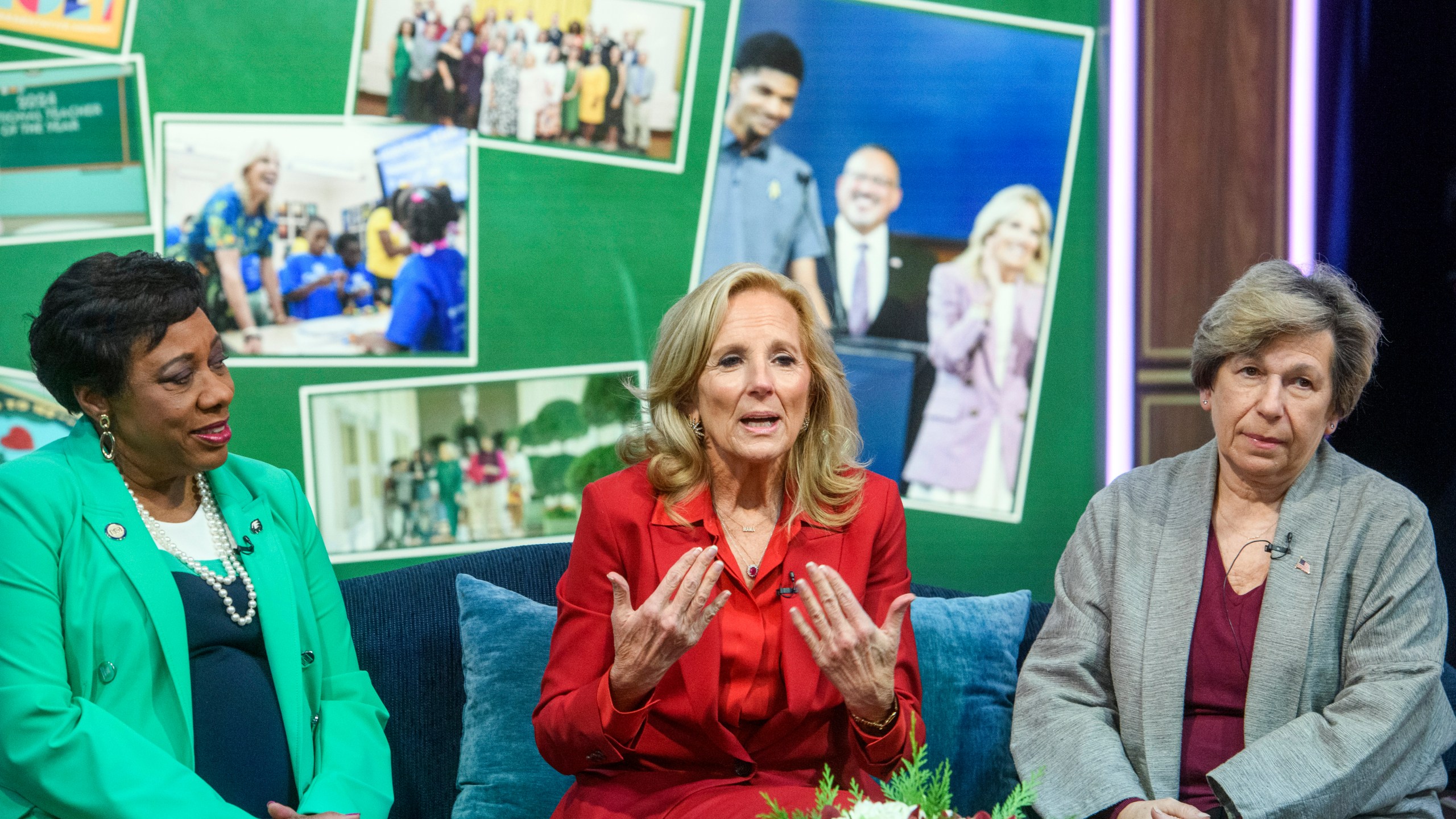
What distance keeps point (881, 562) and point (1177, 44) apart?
1890mm

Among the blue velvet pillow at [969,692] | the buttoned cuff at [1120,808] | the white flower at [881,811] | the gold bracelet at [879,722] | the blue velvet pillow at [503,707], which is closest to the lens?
the white flower at [881,811]

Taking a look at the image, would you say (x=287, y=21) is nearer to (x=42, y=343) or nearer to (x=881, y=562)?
(x=42, y=343)

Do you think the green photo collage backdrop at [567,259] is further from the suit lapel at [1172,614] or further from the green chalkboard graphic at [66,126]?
the suit lapel at [1172,614]

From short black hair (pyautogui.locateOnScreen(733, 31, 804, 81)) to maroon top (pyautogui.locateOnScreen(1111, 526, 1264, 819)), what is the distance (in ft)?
5.41

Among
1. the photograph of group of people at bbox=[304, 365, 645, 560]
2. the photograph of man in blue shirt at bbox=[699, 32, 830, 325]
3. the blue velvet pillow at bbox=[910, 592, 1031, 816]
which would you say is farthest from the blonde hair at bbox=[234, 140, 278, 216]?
the blue velvet pillow at bbox=[910, 592, 1031, 816]

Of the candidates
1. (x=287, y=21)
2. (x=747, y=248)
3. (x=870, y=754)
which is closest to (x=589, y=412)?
(x=747, y=248)

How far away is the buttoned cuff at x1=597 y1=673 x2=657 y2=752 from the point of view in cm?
196

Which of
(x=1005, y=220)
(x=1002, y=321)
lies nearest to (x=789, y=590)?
(x=1002, y=321)

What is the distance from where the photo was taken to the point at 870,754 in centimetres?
198

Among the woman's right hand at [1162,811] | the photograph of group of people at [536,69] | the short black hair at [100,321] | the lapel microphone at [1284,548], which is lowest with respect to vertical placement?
the woman's right hand at [1162,811]

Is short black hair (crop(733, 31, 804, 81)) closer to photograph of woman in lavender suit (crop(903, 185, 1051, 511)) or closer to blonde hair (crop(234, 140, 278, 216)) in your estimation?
photograph of woman in lavender suit (crop(903, 185, 1051, 511))

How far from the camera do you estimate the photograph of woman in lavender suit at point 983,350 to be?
3281 mm

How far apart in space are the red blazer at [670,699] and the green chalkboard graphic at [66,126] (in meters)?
1.59

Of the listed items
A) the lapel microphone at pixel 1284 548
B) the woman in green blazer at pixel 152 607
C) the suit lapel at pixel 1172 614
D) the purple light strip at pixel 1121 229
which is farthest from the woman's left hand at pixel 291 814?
the purple light strip at pixel 1121 229
